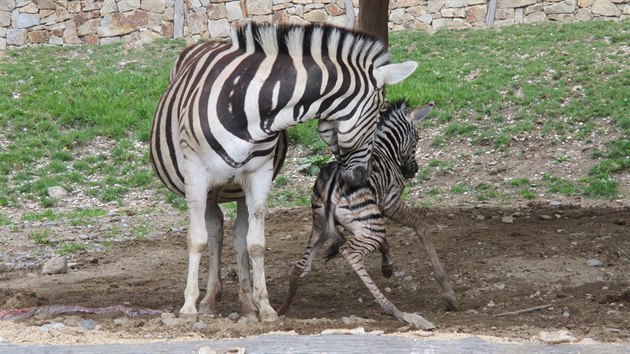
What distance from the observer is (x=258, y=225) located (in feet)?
20.4

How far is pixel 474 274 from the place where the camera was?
7.82m

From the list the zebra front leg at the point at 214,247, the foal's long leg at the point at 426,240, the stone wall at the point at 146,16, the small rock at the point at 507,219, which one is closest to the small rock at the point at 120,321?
the zebra front leg at the point at 214,247

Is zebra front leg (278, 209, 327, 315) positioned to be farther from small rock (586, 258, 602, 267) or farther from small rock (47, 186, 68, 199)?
small rock (47, 186, 68, 199)

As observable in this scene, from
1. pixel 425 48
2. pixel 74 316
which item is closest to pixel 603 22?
pixel 425 48

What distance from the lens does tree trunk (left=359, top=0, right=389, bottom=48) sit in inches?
362

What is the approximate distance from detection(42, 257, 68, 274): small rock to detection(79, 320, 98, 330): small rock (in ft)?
8.99

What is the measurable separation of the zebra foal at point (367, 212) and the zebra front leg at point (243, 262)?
10.1 inches

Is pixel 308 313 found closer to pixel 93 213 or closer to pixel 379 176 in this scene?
pixel 379 176

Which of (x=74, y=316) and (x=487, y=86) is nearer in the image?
(x=74, y=316)

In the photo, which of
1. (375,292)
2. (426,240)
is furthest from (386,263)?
(375,292)

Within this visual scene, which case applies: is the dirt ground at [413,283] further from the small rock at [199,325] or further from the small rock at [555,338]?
the small rock at [555,338]

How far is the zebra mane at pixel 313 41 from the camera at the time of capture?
6133 mm

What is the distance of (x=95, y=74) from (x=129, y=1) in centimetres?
374

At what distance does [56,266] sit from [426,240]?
11.6ft
